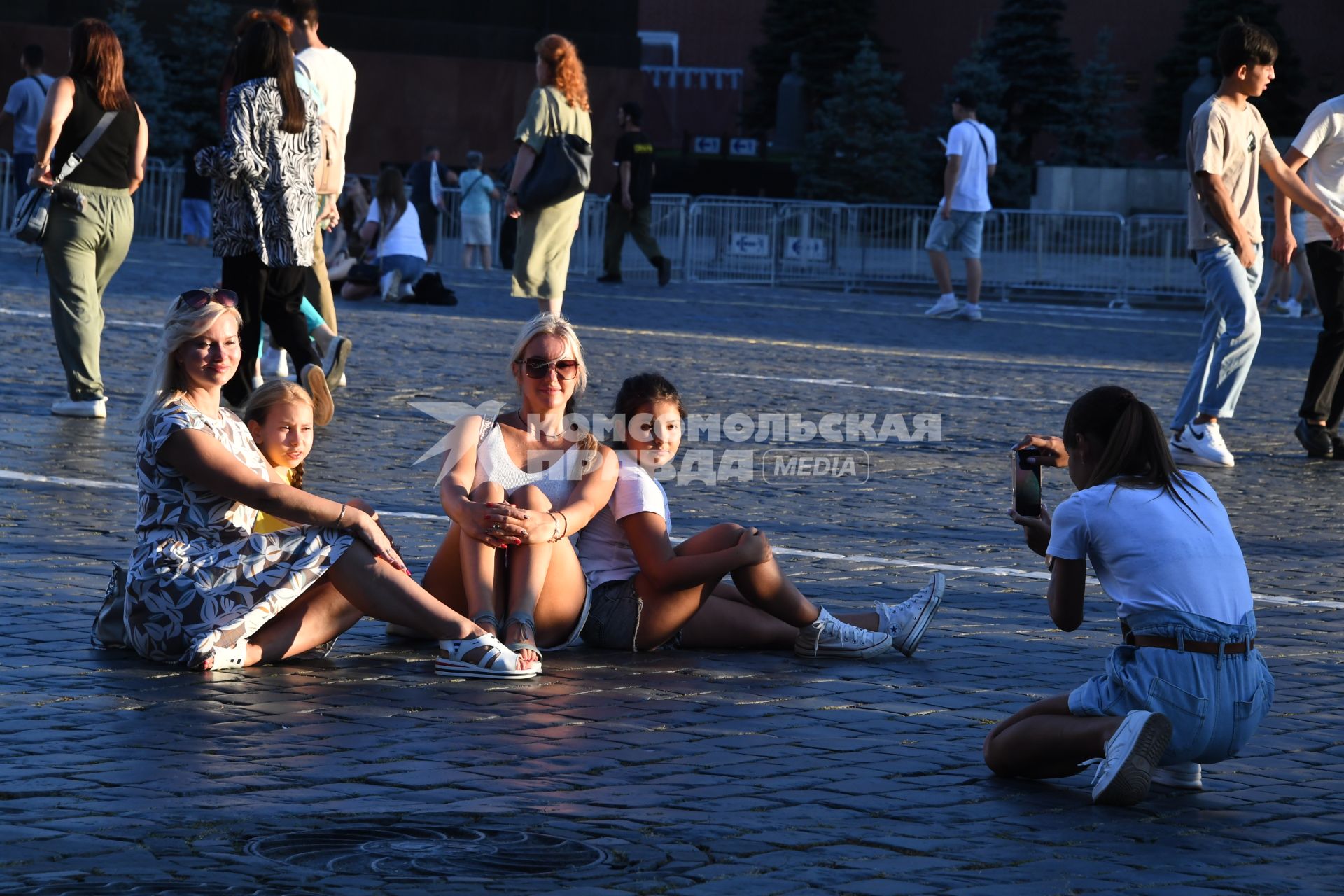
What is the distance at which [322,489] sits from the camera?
337 inches

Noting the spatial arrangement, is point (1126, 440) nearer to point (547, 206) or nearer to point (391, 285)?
point (547, 206)

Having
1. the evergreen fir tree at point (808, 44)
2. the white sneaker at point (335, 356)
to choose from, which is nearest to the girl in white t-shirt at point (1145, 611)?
the white sneaker at point (335, 356)

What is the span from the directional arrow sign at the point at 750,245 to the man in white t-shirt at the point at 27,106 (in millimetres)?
8625

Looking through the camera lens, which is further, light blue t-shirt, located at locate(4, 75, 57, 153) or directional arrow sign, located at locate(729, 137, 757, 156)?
directional arrow sign, located at locate(729, 137, 757, 156)

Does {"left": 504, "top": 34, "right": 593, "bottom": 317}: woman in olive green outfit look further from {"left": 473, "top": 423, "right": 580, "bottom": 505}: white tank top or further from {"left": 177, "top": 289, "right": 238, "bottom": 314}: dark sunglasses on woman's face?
{"left": 177, "top": 289, "right": 238, "bottom": 314}: dark sunglasses on woman's face

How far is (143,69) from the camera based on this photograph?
3803 centimetres

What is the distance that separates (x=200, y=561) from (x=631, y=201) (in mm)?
17086

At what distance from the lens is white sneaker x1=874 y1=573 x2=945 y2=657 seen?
5980mm

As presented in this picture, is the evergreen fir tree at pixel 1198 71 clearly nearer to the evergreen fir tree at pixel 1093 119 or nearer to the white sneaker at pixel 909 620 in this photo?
the evergreen fir tree at pixel 1093 119

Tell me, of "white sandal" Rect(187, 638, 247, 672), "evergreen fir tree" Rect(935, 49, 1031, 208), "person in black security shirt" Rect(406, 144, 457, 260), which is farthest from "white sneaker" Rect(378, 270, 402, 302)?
"evergreen fir tree" Rect(935, 49, 1031, 208)

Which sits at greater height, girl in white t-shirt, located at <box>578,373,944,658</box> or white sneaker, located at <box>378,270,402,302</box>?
white sneaker, located at <box>378,270,402,302</box>

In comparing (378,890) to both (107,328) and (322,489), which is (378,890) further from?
(107,328)

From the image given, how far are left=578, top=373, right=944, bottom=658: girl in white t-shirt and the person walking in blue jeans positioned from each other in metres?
4.67

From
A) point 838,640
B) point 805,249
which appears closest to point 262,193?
point 838,640
